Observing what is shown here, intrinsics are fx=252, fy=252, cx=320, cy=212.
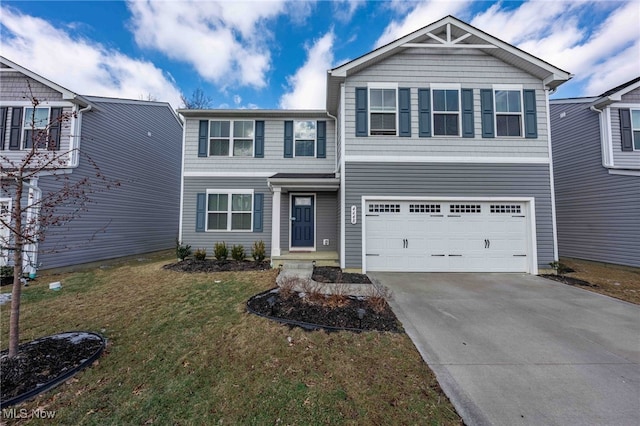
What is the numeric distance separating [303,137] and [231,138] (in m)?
2.89

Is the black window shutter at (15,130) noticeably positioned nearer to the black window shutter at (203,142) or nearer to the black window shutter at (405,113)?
the black window shutter at (203,142)

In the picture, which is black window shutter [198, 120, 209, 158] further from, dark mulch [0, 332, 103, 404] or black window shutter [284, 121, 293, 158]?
dark mulch [0, 332, 103, 404]

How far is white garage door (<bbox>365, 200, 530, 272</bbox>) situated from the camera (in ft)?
25.6

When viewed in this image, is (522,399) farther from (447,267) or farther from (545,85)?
(545,85)

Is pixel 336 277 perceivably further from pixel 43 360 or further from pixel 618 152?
pixel 618 152

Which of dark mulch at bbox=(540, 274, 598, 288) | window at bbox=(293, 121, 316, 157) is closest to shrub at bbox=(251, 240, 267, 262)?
window at bbox=(293, 121, 316, 157)

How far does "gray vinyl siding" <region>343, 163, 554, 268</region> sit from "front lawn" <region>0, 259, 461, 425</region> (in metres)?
4.94

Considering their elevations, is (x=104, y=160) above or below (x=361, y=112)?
below

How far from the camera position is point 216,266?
834cm

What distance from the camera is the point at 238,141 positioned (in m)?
10.2

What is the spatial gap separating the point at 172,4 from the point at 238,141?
16.1ft

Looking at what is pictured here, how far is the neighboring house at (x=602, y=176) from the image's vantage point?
8859mm

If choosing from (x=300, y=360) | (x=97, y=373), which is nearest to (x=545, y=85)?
(x=300, y=360)

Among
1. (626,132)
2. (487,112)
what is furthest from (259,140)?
(626,132)
